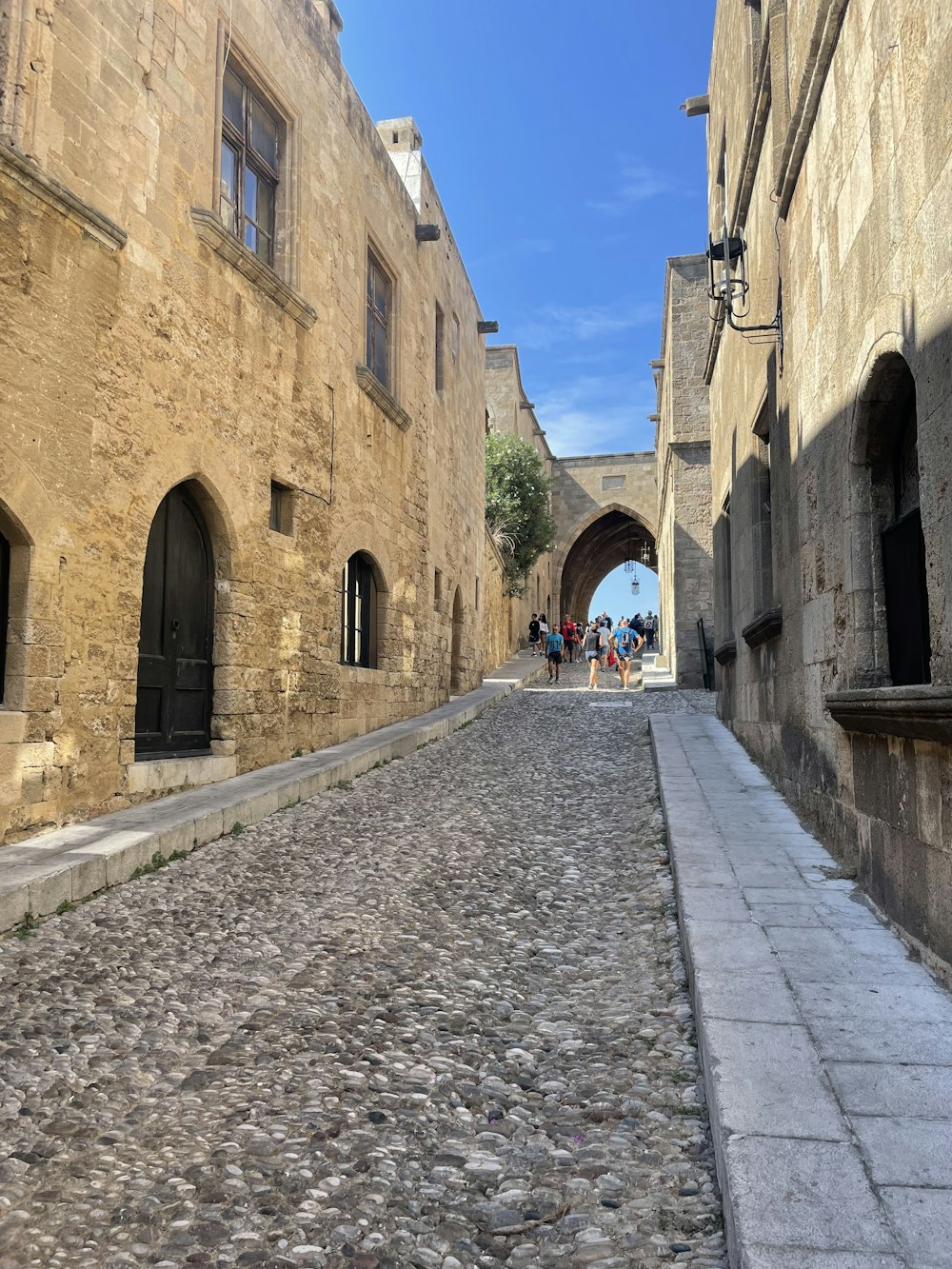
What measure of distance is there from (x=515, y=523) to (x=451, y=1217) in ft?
76.8

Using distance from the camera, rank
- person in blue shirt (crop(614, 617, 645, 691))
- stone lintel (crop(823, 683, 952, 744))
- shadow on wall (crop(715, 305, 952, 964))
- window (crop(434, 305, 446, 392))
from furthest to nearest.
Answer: person in blue shirt (crop(614, 617, 645, 691)) < window (crop(434, 305, 446, 392)) < shadow on wall (crop(715, 305, 952, 964)) < stone lintel (crop(823, 683, 952, 744))

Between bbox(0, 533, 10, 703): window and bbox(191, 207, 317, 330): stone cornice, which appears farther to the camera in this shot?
bbox(191, 207, 317, 330): stone cornice

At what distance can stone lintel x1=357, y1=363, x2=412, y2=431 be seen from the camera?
383 inches

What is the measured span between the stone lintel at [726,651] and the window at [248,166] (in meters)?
5.58

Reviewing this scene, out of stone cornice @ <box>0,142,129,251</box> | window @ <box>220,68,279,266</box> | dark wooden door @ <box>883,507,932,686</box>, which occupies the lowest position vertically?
dark wooden door @ <box>883,507,932,686</box>

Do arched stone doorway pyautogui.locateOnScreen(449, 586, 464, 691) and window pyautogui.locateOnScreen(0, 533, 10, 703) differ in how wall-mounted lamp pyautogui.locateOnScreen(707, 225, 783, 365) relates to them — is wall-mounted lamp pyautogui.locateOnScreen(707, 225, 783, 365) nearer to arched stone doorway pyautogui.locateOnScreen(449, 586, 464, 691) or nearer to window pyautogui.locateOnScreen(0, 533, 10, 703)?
window pyautogui.locateOnScreen(0, 533, 10, 703)

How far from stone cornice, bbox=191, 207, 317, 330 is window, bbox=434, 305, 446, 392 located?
17.8 feet

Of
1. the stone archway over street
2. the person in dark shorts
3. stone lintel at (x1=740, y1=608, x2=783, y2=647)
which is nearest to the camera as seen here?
stone lintel at (x1=740, y1=608, x2=783, y2=647)

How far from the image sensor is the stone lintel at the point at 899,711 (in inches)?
102

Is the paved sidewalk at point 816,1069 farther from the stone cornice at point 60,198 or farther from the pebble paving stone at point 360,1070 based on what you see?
the stone cornice at point 60,198

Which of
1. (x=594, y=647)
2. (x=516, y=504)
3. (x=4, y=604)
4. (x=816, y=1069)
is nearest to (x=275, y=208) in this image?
(x=4, y=604)

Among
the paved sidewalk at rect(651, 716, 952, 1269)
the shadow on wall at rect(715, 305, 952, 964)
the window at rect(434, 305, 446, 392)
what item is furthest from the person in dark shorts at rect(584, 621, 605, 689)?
the paved sidewalk at rect(651, 716, 952, 1269)

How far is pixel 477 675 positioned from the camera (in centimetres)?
1628

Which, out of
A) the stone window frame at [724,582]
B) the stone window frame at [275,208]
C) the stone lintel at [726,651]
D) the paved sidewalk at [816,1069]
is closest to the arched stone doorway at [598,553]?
the stone window frame at [724,582]
